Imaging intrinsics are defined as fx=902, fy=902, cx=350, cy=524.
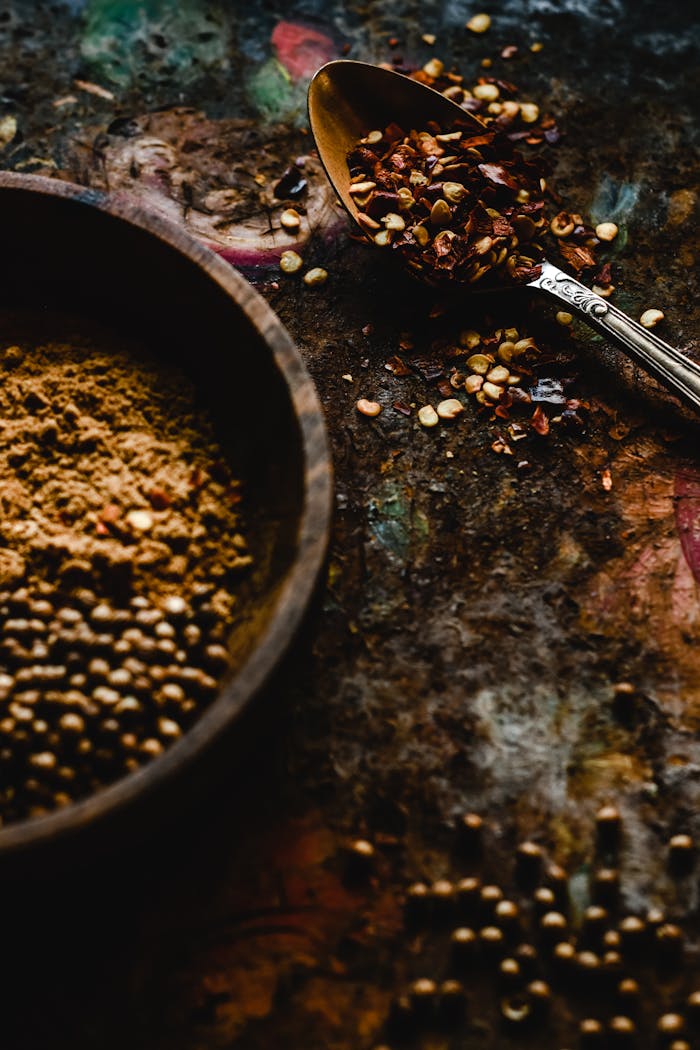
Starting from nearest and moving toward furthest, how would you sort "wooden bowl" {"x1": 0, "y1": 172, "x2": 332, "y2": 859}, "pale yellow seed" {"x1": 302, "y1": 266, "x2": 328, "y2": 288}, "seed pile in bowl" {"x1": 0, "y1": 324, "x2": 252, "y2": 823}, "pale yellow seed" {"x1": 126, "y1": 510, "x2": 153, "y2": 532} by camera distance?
"wooden bowl" {"x1": 0, "y1": 172, "x2": 332, "y2": 859}
"seed pile in bowl" {"x1": 0, "y1": 324, "x2": 252, "y2": 823}
"pale yellow seed" {"x1": 126, "y1": 510, "x2": 153, "y2": 532}
"pale yellow seed" {"x1": 302, "y1": 266, "x2": 328, "y2": 288}

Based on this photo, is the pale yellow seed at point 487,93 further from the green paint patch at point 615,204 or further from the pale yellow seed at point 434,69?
the green paint patch at point 615,204

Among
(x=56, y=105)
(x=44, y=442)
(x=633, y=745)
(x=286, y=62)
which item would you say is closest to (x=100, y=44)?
(x=56, y=105)

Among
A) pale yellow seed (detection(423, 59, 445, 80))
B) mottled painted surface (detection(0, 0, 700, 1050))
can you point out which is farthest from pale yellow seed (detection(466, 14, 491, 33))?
pale yellow seed (detection(423, 59, 445, 80))

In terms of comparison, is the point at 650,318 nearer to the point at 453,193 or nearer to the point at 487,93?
the point at 453,193

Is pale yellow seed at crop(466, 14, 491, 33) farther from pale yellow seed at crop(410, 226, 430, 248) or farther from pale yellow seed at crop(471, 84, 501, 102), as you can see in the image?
pale yellow seed at crop(410, 226, 430, 248)

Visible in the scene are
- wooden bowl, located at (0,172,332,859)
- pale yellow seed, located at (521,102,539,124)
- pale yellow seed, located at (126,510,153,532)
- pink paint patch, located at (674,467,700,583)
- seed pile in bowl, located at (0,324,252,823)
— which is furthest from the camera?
pale yellow seed, located at (521,102,539,124)

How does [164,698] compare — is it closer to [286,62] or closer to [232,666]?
[232,666]

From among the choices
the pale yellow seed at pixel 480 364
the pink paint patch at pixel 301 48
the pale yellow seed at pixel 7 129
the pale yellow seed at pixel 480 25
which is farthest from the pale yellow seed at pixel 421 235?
the pale yellow seed at pixel 7 129
